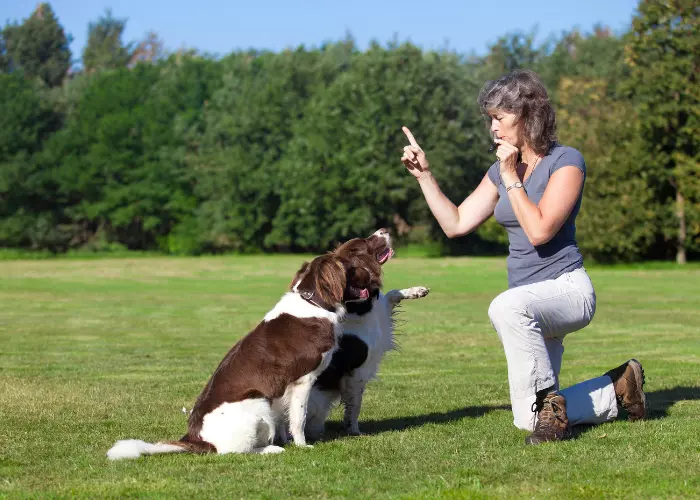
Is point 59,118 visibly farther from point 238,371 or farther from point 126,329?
point 238,371

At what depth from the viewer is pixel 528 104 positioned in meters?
6.44

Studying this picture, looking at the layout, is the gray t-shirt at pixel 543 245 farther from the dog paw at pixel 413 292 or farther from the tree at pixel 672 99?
the tree at pixel 672 99

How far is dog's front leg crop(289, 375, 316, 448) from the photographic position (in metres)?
6.41

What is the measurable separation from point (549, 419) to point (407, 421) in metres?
1.59

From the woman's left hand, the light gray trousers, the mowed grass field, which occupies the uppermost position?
the woman's left hand

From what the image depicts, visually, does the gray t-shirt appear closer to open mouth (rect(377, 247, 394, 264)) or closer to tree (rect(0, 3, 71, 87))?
open mouth (rect(377, 247, 394, 264))

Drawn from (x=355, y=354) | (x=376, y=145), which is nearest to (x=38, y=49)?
(x=376, y=145)

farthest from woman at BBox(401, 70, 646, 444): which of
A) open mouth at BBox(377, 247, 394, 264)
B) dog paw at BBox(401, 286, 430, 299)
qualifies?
dog paw at BBox(401, 286, 430, 299)

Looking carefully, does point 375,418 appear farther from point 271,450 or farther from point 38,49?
point 38,49

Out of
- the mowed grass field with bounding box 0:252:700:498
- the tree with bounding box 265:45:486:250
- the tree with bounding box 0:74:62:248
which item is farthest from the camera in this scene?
the tree with bounding box 0:74:62:248

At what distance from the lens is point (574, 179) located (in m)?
6.28

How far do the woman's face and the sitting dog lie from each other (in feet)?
3.59

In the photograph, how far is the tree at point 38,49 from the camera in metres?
91.2

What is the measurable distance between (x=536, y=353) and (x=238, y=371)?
79.4 inches
